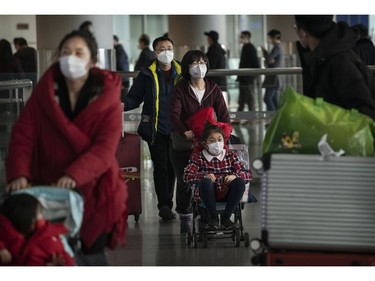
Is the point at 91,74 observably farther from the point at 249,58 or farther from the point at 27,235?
the point at 249,58

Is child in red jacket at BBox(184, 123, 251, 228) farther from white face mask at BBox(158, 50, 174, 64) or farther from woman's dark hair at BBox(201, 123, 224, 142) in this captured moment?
white face mask at BBox(158, 50, 174, 64)

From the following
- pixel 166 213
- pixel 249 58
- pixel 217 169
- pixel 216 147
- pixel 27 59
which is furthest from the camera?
pixel 249 58

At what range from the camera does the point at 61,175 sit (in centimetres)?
621

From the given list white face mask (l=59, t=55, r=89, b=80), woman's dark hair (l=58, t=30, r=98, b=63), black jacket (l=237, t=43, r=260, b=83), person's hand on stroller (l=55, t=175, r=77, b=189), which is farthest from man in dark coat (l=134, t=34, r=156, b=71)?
person's hand on stroller (l=55, t=175, r=77, b=189)

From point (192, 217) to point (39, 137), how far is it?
158 inches

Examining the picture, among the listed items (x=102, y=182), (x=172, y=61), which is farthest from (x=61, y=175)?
(x=172, y=61)

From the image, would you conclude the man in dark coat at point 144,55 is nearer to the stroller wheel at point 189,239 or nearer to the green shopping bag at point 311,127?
the stroller wheel at point 189,239

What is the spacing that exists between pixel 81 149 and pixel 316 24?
1823mm

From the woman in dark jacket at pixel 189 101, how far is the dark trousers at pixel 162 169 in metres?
0.57

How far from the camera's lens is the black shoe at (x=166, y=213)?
423 inches

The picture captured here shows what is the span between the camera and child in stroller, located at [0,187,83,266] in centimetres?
602

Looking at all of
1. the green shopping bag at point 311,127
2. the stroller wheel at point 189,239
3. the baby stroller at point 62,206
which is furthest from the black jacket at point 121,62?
the baby stroller at point 62,206

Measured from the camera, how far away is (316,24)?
7.10 metres

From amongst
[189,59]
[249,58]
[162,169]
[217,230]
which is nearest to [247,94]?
[162,169]
